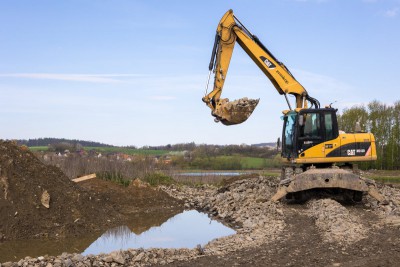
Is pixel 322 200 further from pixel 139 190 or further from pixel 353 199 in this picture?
pixel 139 190

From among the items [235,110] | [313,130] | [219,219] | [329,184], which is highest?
[235,110]

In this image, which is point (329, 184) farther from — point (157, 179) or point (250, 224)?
point (157, 179)

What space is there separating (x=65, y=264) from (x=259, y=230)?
4601 millimetres

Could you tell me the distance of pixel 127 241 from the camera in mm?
11562

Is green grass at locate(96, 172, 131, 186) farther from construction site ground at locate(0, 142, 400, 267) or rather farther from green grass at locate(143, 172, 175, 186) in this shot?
green grass at locate(143, 172, 175, 186)

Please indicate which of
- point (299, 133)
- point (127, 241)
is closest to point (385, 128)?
point (299, 133)

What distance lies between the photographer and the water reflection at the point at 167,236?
11.0 m

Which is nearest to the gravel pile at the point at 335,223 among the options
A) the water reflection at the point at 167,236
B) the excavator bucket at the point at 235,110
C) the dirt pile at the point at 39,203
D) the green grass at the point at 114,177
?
the water reflection at the point at 167,236

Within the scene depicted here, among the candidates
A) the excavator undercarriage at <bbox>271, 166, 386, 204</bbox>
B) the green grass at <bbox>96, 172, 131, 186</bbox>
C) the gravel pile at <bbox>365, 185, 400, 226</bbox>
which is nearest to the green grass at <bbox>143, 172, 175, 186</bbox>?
the green grass at <bbox>96, 172, 131, 186</bbox>

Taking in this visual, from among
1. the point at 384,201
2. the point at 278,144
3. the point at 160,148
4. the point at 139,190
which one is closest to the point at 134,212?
the point at 139,190

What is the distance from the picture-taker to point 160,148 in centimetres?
5334

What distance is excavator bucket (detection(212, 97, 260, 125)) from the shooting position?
14.0 metres

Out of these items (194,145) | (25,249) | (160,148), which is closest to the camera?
(25,249)

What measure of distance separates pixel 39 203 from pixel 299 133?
24.0ft
